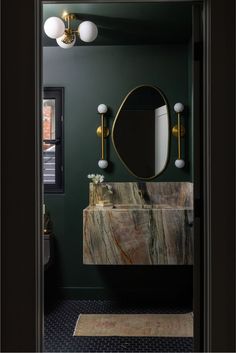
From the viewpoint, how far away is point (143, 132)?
398cm

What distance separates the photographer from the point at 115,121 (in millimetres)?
3922

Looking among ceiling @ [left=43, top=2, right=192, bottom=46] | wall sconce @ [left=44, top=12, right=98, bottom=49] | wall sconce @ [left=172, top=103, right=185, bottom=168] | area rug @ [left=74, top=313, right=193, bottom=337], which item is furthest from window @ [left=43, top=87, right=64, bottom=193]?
area rug @ [left=74, top=313, right=193, bottom=337]

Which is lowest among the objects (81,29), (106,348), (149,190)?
(106,348)

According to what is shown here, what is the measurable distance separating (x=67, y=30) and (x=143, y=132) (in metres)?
1.21

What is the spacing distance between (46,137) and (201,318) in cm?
242

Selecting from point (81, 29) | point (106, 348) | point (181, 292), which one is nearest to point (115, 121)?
point (81, 29)

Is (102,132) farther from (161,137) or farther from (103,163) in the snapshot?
(161,137)

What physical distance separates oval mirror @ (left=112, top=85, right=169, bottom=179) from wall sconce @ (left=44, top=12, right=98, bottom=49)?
828 millimetres

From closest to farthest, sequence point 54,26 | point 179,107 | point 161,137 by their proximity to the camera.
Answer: point 54,26 < point 179,107 < point 161,137
